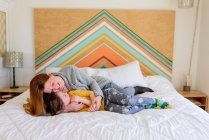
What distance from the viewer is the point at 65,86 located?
5.50ft

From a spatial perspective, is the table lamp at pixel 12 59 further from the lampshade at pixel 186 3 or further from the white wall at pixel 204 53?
the white wall at pixel 204 53

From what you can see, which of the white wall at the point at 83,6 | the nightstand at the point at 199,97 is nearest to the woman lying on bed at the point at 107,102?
the nightstand at the point at 199,97

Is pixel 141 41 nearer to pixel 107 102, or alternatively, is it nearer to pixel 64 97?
pixel 107 102

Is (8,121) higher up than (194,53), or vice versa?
(194,53)

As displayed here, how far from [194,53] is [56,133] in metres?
2.34

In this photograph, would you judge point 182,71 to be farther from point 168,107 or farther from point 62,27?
point 62,27

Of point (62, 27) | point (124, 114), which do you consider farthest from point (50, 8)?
point (124, 114)

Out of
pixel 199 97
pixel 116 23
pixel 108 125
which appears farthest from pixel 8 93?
pixel 199 97

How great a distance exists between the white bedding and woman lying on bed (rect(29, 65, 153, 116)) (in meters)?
0.10

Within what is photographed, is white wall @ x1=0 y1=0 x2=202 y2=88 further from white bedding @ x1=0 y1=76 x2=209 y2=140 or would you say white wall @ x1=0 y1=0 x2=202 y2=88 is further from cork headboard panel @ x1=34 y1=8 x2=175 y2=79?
white bedding @ x1=0 y1=76 x2=209 y2=140

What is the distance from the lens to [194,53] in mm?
2809

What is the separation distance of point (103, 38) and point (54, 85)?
4.44 feet

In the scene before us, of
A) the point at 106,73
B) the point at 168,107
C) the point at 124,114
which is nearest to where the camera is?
the point at 124,114

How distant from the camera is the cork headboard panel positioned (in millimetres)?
2689
